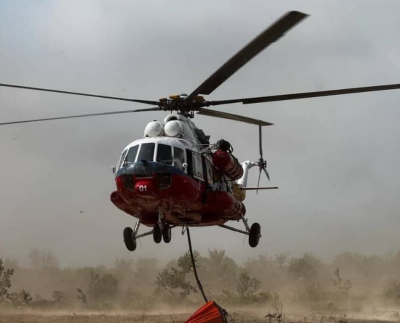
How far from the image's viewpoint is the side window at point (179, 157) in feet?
52.3

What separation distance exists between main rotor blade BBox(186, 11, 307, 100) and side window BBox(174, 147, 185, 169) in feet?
5.00

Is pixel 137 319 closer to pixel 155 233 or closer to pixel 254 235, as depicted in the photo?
pixel 254 235

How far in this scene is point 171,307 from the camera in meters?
31.1

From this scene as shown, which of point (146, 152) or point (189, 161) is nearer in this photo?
point (146, 152)

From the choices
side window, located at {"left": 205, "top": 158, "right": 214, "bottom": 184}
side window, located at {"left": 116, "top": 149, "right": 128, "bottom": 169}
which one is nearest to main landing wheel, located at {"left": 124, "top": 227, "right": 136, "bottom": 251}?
side window, located at {"left": 116, "top": 149, "right": 128, "bottom": 169}

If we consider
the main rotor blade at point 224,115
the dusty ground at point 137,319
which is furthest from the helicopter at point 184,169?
the dusty ground at point 137,319

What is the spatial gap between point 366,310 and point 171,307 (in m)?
8.90

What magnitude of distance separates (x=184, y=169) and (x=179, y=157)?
1.10 ft

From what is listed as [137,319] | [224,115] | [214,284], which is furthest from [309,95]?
[214,284]

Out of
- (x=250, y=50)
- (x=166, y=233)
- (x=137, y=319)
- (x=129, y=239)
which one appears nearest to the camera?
(x=250, y=50)

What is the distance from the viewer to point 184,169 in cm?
1600

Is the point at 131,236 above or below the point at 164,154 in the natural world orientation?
below

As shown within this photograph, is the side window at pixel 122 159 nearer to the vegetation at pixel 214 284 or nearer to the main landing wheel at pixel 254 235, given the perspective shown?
the main landing wheel at pixel 254 235

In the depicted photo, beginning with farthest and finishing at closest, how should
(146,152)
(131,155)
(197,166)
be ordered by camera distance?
1. (197,166)
2. (131,155)
3. (146,152)
